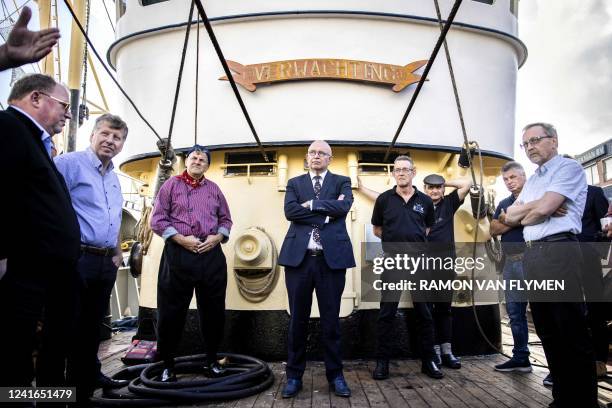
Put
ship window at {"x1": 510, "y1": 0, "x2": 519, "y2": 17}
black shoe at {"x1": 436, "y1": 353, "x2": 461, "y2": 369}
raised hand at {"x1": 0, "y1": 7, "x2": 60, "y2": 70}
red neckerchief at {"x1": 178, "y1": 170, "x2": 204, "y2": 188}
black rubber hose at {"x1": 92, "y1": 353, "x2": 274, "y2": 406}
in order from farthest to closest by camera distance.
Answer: ship window at {"x1": 510, "y1": 0, "x2": 519, "y2": 17} → black shoe at {"x1": 436, "y1": 353, "x2": 461, "y2": 369} → red neckerchief at {"x1": 178, "y1": 170, "x2": 204, "y2": 188} → black rubber hose at {"x1": 92, "y1": 353, "x2": 274, "y2": 406} → raised hand at {"x1": 0, "y1": 7, "x2": 60, "y2": 70}

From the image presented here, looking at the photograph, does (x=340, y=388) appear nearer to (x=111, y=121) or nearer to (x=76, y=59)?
(x=111, y=121)

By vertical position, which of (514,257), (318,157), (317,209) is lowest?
(514,257)

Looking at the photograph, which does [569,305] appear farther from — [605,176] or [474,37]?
[605,176]

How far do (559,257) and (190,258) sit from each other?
2.46m

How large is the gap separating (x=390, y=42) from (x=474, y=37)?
1.02 metres

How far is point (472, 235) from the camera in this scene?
14.5ft

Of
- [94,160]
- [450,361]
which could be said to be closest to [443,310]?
[450,361]

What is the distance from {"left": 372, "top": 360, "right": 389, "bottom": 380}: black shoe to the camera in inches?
133

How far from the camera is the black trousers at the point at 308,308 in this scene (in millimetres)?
3027

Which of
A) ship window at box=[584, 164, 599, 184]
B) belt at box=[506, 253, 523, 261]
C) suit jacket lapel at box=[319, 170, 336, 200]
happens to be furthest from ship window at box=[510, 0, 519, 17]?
ship window at box=[584, 164, 599, 184]

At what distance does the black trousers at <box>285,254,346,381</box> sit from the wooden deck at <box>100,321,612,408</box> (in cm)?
21

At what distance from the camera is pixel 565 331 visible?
2381 millimetres

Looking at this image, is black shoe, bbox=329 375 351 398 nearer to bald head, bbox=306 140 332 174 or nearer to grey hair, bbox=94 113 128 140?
bald head, bbox=306 140 332 174

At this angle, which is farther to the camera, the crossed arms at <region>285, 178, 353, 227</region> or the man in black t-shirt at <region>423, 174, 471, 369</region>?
the man in black t-shirt at <region>423, 174, 471, 369</region>
